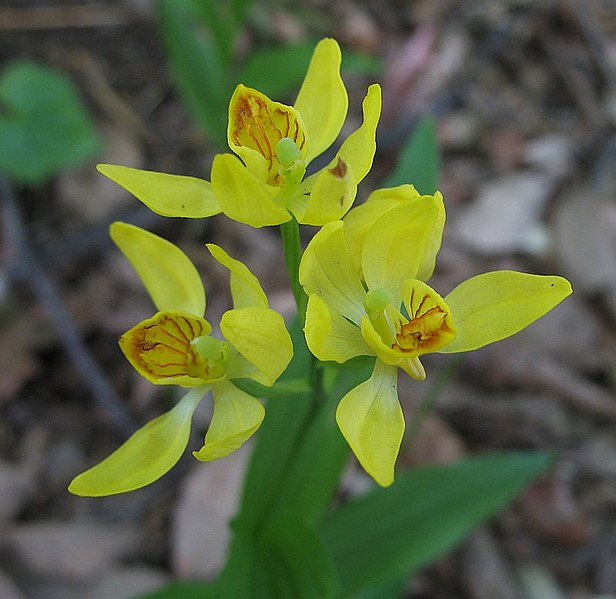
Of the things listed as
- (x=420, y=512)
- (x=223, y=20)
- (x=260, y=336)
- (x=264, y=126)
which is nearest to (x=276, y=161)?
(x=264, y=126)

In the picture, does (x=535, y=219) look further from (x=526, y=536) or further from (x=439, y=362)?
(x=526, y=536)

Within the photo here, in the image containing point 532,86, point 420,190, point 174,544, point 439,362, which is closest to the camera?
point 420,190

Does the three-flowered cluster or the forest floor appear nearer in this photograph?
the three-flowered cluster

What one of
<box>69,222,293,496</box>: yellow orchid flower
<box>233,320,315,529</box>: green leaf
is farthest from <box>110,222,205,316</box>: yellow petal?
<box>233,320,315,529</box>: green leaf

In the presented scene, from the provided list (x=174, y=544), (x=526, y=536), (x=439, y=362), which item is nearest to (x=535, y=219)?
(x=439, y=362)

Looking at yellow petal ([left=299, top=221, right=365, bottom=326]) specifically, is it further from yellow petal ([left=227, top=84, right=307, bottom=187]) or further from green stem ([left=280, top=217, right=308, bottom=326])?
yellow petal ([left=227, top=84, right=307, bottom=187])

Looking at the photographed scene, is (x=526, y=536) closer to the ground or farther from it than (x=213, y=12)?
closer to the ground

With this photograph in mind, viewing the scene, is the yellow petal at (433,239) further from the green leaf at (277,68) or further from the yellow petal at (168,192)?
the green leaf at (277,68)
